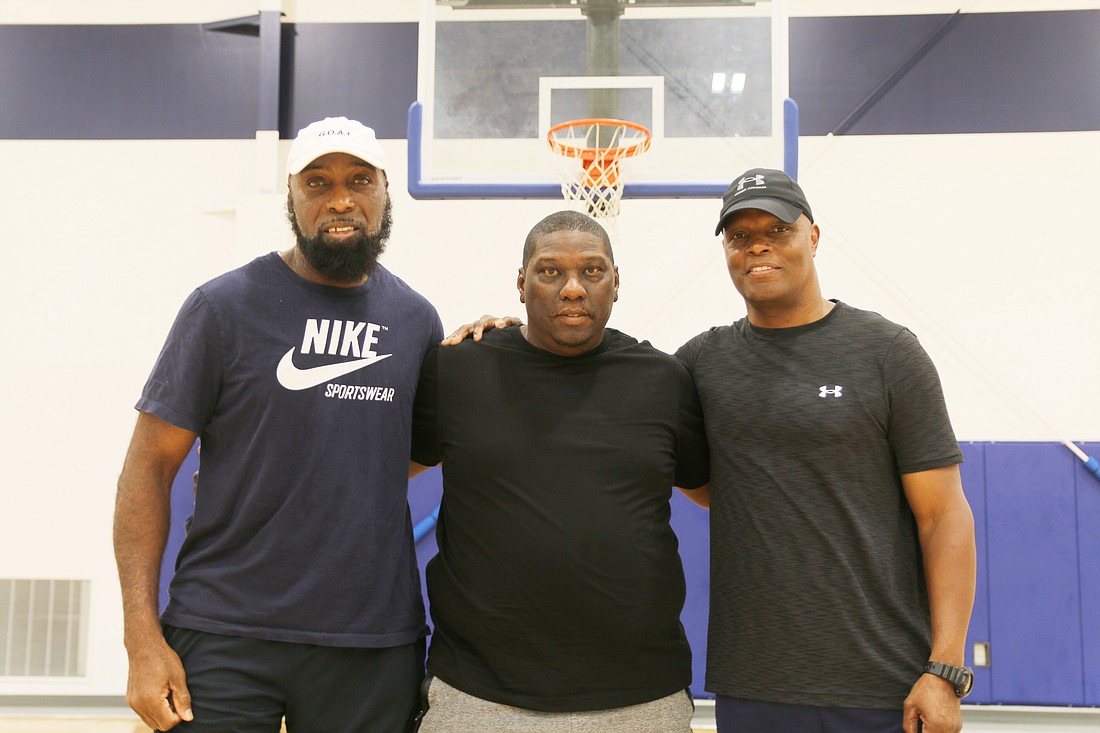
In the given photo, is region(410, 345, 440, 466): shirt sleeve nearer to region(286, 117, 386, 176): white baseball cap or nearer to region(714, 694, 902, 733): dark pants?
region(286, 117, 386, 176): white baseball cap

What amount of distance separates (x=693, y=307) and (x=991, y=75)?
212cm

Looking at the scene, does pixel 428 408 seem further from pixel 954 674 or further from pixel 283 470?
pixel 954 674

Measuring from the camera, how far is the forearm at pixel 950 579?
5.67 feet

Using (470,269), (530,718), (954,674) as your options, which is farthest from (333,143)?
(470,269)

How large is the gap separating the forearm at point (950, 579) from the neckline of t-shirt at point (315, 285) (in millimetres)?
1333

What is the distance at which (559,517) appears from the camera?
1789 millimetres

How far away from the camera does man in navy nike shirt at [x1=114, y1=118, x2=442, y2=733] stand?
5.68 ft

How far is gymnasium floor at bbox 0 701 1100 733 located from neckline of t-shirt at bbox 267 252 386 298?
3042 mm

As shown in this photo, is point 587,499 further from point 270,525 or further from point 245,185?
point 245,185

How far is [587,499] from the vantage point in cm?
181

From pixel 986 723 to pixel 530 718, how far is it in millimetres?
3461

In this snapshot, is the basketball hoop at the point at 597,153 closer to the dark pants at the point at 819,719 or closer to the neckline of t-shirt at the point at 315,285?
the neckline of t-shirt at the point at 315,285

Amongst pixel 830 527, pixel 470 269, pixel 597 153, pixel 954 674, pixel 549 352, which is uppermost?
pixel 597 153

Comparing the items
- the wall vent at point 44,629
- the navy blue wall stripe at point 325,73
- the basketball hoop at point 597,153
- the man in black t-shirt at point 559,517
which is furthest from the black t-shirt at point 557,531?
the wall vent at point 44,629
